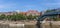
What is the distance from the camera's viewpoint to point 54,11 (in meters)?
7.31

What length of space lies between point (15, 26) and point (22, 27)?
1.06ft

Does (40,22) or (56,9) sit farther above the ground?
(56,9)

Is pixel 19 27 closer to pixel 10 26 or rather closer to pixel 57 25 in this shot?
pixel 10 26

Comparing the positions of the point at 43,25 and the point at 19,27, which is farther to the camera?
the point at 43,25

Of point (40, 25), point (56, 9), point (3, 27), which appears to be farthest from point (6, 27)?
point (56, 9)

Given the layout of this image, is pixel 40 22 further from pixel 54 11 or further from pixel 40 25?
pixel 54 11

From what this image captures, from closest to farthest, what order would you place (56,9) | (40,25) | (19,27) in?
(19,27) < (56,9) < (40,25)

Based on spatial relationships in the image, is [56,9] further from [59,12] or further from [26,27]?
[26,27]

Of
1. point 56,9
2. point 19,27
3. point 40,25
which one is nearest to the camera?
point 19,27

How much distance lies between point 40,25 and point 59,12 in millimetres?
1221

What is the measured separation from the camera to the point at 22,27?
696 centimetres

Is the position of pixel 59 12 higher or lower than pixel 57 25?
higher

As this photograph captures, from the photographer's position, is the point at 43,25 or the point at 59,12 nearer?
the point at 59,12

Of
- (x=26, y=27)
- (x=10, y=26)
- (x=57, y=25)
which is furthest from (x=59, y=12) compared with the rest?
(x=10, y=26)
